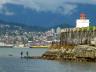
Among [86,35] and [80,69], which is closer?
[80,69]

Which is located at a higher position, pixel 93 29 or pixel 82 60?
pixel 93 29

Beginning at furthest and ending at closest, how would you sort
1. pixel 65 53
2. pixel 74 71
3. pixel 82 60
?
pixel 65 53 < pixel 82 60 < pixel 74 71

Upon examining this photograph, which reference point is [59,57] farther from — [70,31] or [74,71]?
[74,71]

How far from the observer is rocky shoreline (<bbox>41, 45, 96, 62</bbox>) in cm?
10162

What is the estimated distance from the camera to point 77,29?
114562mm

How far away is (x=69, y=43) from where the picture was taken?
381 ft

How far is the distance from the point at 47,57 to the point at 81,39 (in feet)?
33.0

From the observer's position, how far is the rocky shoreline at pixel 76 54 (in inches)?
4001

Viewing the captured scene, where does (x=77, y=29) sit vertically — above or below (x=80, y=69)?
above

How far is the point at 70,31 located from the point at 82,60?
16649mm

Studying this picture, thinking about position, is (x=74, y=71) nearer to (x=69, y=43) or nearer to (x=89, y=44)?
A: (x=89, y=44)

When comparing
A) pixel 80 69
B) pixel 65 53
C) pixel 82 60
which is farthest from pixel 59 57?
pixel 80 69

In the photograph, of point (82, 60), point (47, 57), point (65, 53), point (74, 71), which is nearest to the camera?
point (74, 71)

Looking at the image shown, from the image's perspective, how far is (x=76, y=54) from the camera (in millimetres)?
105375
